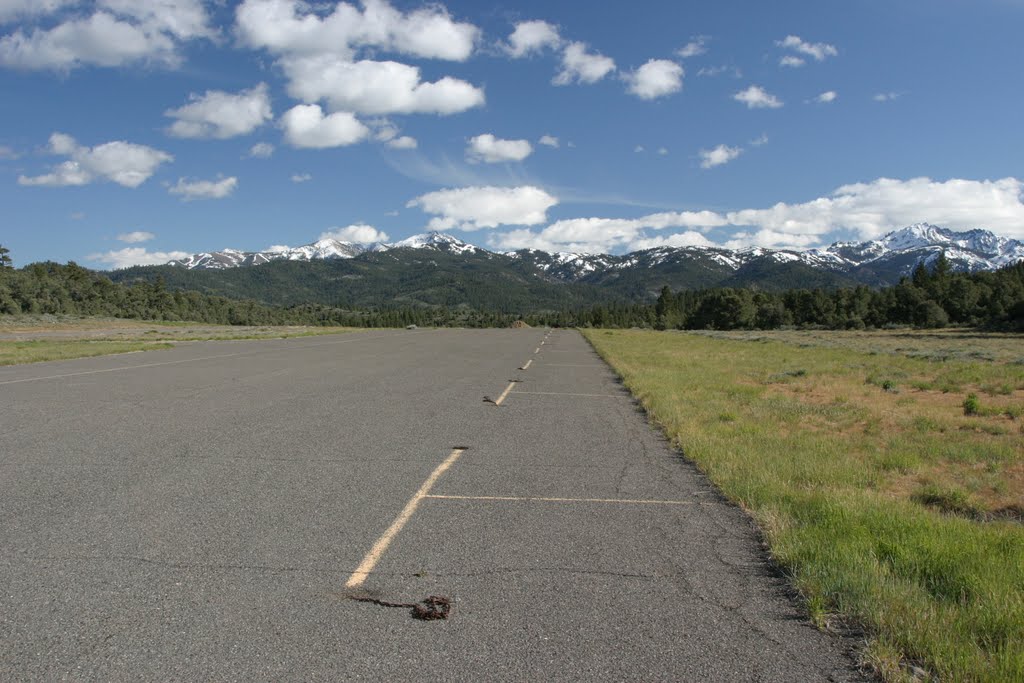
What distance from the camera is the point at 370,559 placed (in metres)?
4.93

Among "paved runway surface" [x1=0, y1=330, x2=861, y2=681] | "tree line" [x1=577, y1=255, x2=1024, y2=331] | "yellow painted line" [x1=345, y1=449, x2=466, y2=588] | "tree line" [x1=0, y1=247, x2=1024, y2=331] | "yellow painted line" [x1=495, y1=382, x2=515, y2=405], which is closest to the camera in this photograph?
"paved runway surface" [x1=0, y1=330, x2=861, y2=681]

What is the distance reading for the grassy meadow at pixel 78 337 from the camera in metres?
27.9

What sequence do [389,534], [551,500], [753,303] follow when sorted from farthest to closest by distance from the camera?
[753,303], [551,500], [389,534]

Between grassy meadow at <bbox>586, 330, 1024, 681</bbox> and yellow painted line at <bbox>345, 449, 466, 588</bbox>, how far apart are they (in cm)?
293

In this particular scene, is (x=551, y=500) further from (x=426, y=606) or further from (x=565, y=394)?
(x=565, y=394)

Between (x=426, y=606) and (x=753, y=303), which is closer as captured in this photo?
(x=426, y=606)

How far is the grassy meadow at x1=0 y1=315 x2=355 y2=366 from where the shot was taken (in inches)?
1099

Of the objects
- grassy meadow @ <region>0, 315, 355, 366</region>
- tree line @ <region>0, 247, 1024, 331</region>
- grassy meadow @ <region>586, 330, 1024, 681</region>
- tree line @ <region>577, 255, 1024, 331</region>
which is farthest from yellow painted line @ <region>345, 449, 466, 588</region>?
tree line @ <region>577, 255, 1024, 331</region>

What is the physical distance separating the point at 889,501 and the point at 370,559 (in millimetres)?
A: 5512

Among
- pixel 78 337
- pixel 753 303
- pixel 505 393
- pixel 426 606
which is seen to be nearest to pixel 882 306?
pixel 753 303

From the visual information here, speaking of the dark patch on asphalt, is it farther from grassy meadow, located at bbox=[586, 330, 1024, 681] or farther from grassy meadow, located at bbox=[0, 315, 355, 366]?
grassy meadow, located at bbox=[0, 315, 355, 366]

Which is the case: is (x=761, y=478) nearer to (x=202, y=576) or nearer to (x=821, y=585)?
(x=821, y=585)

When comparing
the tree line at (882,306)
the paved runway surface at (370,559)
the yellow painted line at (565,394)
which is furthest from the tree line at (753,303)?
the paved runway surface at (370,559)

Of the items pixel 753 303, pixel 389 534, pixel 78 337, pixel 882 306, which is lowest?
pixel 882 306
